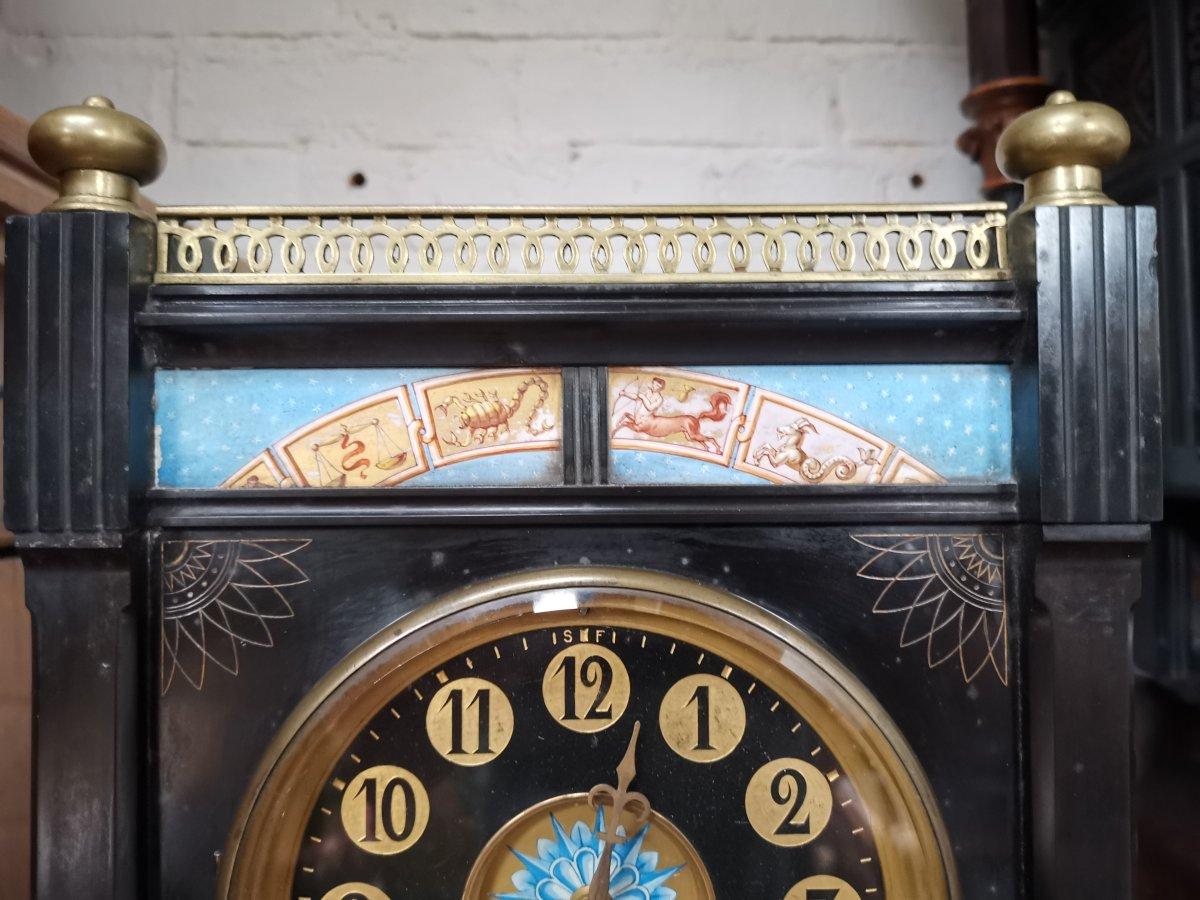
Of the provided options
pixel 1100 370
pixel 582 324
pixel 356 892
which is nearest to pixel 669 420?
pixel 582 324

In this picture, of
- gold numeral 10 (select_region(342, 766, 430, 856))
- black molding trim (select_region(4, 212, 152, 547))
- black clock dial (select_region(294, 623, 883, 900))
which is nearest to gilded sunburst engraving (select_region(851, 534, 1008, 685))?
black clock dial (select_region(294, 623, 883, 900))

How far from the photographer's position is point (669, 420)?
0.91 meters

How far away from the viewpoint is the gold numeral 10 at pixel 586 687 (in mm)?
907

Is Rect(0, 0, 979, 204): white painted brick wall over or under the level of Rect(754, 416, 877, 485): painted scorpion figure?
over

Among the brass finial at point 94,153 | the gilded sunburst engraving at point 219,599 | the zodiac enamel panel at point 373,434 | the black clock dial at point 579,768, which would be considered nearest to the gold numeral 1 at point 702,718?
the black clock dial at point 579,768

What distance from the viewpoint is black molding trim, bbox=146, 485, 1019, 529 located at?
2.93 ft

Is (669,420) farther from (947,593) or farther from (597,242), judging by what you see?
(947,593)

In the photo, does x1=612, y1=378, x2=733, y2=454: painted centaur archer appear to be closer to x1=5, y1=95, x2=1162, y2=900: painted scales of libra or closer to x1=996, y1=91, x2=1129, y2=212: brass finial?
x1=5, y1=95, x2=1162, y2=900: painted scales of libra

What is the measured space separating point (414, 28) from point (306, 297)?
81cm

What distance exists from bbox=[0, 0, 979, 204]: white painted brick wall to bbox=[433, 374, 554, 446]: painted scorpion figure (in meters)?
0.68

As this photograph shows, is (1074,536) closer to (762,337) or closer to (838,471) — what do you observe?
(838,471)

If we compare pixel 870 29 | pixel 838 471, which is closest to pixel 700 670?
pixel 838 471

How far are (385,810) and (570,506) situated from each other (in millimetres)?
345

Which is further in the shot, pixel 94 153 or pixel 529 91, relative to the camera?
pixel 529 91
